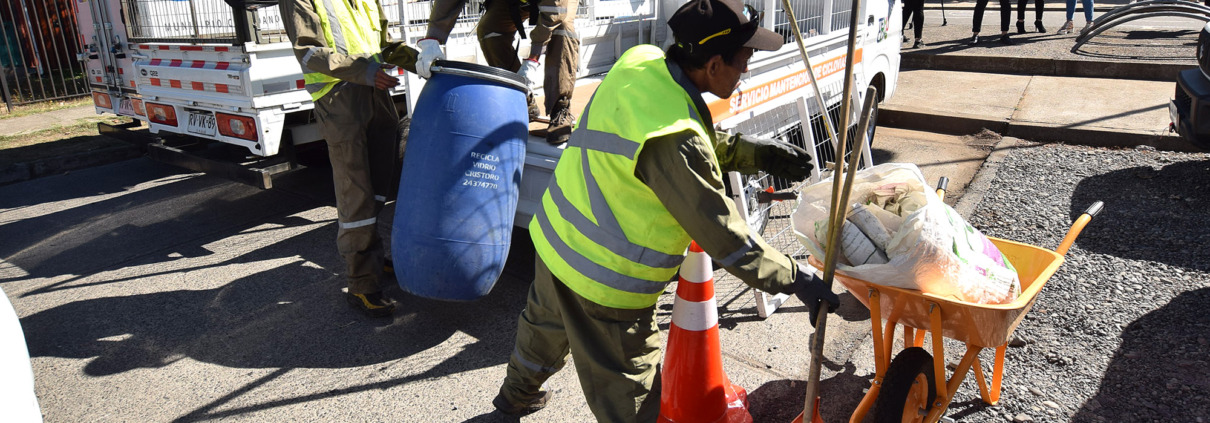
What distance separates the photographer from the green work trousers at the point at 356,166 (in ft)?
11.8

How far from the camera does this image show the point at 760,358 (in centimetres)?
330

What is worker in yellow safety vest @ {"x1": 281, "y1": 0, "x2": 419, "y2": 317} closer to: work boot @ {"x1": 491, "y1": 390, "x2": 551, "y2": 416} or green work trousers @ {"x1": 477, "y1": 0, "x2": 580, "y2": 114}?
green work trousers @ {"x1": 477, "y1": 0, "x2": 580, "y2": 114}

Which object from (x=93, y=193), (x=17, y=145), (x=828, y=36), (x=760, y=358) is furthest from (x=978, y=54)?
(x=17, y=145)

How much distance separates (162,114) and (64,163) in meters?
1.99

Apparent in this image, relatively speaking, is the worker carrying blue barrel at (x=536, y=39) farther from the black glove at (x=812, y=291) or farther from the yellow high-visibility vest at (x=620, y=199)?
the black glove at (x=812, y=291)

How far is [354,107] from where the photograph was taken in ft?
11.8

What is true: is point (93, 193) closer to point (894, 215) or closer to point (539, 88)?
point (539, 88)

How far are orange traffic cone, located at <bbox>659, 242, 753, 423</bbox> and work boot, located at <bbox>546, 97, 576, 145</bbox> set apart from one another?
1.40m

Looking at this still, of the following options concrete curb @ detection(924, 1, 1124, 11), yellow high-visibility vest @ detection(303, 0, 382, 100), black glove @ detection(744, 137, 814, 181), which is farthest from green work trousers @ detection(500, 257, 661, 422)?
concrete curb @ detection(924, 1, 1124, 11)

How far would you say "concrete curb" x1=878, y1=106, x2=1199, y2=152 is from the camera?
244 inches

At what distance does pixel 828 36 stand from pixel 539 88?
6.60ft

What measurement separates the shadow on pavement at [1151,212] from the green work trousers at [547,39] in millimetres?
3039

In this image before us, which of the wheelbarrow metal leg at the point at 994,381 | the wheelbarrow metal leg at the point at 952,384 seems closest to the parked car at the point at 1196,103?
the wheelbarrow metal leg at the point at 994,381

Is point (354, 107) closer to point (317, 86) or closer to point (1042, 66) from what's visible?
point (317, 86)
